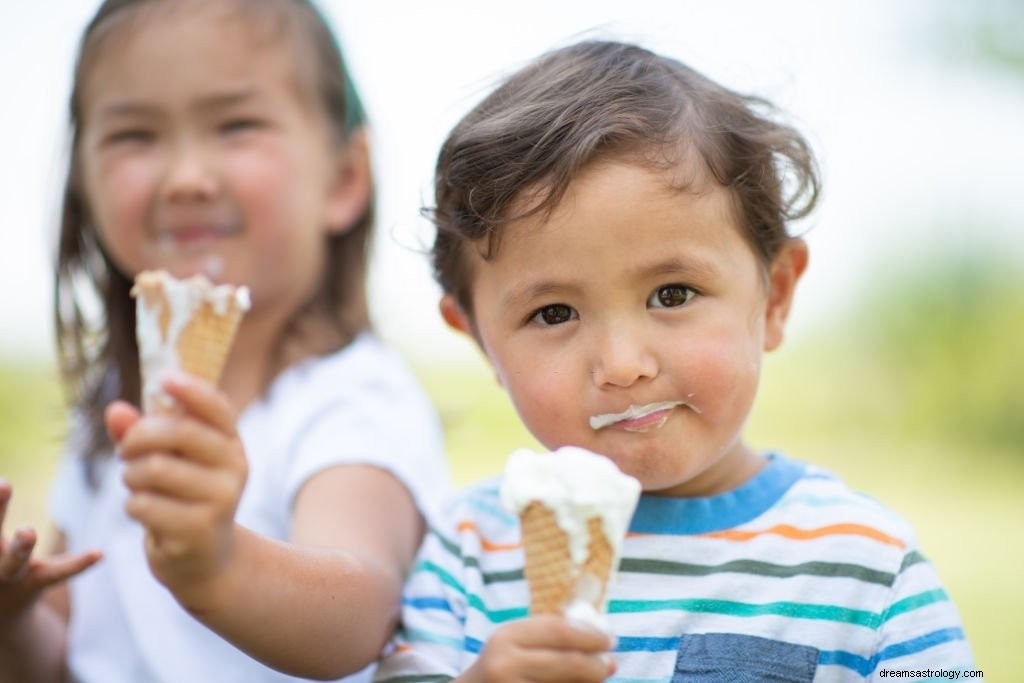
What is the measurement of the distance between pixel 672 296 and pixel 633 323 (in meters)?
0.10

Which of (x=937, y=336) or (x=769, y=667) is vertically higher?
(x=937, y=336)

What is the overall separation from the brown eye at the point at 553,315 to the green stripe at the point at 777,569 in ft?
1.52

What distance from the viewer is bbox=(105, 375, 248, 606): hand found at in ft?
4.72

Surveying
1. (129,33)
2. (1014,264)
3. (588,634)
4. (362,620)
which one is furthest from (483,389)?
(588,634)

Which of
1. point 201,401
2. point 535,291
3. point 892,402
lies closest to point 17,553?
point 201,401

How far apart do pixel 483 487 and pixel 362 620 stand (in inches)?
17.2

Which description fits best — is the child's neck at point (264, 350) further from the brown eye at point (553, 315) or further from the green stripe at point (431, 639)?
the brown eye at point (553, 315)

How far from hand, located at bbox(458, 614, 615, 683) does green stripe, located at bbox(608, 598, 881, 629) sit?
1.53 feet

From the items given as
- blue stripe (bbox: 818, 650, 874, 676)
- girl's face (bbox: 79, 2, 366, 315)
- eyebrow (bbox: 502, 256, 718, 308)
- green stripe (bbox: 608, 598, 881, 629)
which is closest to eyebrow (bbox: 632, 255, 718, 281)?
eyebrow (bbox: 502, 256, 718, 308)

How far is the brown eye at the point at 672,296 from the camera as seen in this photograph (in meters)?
1.91

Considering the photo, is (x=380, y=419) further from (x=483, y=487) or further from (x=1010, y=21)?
(x=1010, y=21)

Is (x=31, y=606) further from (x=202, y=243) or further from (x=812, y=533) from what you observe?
(x=812, y=533)

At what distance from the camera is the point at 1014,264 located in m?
8.16

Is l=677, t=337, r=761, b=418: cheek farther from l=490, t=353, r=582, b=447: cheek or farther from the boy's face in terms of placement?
l=490, t=353, r=582, b=447: cheek
